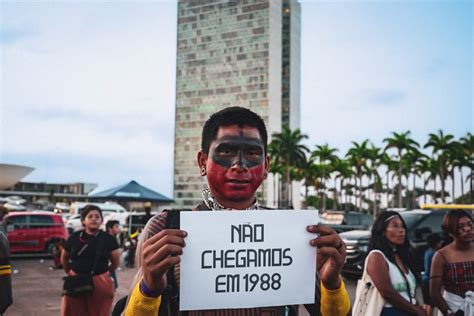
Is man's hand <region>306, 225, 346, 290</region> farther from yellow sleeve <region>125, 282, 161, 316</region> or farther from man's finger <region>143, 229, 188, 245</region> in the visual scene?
yellow sleeve <region>125, 282, 161, 316</region>

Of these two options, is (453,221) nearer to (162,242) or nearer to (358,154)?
(162,242)

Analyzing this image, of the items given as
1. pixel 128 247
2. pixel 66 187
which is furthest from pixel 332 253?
pixel 66 187

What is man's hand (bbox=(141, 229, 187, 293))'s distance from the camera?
5.73 ft

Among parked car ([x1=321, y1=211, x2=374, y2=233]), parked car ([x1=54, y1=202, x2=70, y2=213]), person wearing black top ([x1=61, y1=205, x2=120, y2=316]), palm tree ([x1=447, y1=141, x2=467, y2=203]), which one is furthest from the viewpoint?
palm tree ([x1=447, y1=141, x2=467, y2=203])

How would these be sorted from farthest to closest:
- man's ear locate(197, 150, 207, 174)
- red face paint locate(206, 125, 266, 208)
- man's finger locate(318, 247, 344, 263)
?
man's ear locate(197, 150, 207, 174), red face paint locate(206, 125, 266, 208), man's finger locate(318, 247, 344, 263)

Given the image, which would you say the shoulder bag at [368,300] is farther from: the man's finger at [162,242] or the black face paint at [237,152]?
the man's finger at [162,242]

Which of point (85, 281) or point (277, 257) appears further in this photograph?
point (85, 281)

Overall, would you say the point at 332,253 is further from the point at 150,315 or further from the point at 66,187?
the point at 66,187

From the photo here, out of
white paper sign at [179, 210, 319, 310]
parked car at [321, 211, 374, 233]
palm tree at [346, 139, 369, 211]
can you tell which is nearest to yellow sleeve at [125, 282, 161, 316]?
white paper sign at [179, 210, 319, 310]

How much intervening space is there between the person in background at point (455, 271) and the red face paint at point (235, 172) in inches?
123

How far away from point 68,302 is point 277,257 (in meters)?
4.44

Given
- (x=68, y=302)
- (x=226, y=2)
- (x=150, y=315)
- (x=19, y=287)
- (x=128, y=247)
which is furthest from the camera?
(x=226, y=2)

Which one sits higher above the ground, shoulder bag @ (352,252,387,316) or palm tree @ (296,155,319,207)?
palm tree @ (296,155,319,207)

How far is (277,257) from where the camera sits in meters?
2.05
